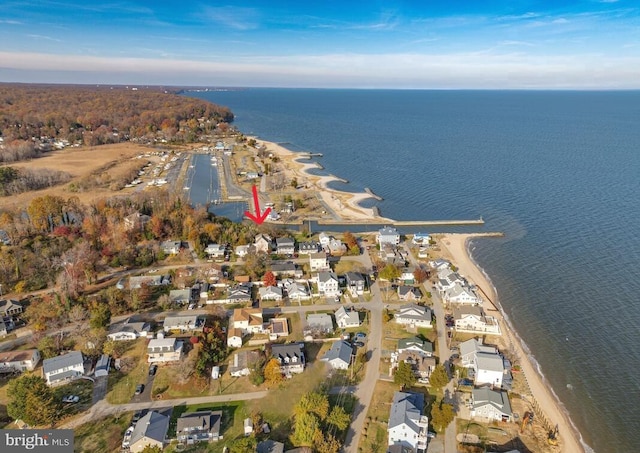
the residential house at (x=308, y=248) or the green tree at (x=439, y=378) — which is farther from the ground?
the residential house at (x=308, y=248)

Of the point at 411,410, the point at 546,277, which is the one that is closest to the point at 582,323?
the point at 546,277

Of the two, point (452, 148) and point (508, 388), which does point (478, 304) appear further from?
point (452, 148)

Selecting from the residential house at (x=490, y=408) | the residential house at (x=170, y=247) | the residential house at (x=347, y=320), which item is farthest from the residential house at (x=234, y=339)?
the residential house at (x=170, y=247)

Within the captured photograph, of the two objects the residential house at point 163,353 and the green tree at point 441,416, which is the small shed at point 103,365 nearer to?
the residential house at point 163,353

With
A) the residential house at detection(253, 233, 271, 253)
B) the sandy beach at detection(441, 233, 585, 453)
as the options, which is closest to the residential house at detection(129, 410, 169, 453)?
the sandy beach at detection(441, 233, 585, 453)

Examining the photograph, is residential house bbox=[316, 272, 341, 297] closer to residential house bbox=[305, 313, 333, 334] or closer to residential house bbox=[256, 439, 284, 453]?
residential house bbox=[305, 313, 333, 334]

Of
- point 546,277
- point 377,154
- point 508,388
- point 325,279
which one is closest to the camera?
point 508,388

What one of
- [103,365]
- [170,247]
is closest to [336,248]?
[170,247]
